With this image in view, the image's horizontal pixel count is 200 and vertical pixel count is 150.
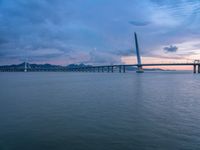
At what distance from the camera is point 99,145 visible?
9.84 m

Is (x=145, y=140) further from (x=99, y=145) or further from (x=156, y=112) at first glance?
(x=156, y=112)

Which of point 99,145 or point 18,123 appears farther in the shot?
point 18,123

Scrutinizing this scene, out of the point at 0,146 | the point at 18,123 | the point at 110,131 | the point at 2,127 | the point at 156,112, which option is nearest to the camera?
the point at 0,146

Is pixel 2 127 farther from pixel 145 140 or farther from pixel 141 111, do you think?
pixel 141 111

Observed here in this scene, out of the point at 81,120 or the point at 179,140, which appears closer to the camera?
the point at 179,140

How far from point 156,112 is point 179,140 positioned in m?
6.41

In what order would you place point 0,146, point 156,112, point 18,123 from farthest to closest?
point 156,112, point 18,123, point 0,146

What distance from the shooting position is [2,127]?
12602mm

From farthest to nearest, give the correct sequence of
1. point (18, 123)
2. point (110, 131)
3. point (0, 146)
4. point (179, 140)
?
point (18, 123)
point (110, 131)
point (179, 140)
point (0, 146)

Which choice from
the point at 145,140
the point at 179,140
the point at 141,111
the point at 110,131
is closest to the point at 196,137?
the point at 179,140

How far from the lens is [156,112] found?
659 inches

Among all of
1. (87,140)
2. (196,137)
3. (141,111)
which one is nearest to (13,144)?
(87,140)

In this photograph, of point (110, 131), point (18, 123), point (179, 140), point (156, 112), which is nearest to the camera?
point (179, 140)

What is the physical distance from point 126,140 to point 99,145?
1.39m
